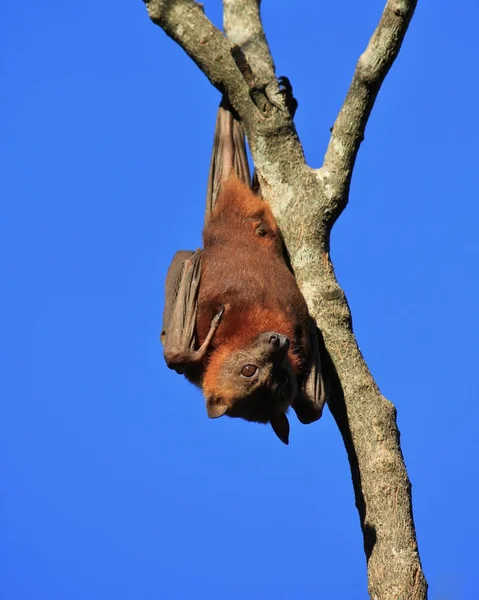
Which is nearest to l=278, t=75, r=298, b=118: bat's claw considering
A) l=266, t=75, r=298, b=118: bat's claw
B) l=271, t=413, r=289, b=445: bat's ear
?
l=266, t=75, r=298, b=118: bat's claw

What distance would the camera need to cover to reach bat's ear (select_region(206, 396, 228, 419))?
25.9 ft

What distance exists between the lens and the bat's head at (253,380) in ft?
25.3

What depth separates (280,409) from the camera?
7988 mm

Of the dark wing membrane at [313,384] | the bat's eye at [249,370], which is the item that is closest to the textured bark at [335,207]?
the dark wing membrane at [313,384]

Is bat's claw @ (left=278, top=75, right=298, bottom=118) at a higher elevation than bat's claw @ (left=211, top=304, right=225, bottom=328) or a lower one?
higher

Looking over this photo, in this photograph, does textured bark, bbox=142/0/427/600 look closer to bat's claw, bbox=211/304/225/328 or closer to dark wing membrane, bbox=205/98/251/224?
dark wing membrane, bbox=205/98/251/224

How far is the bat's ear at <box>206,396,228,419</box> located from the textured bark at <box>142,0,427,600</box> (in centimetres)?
118

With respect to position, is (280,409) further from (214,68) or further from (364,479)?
(214,68)

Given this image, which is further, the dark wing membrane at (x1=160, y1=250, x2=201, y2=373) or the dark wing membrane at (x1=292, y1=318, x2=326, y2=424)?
the dark wing membrane at (x1=160, y1=250, x2=201, y2=373)

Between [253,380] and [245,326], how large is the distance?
60 centimetres

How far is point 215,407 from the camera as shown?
7.96 meters

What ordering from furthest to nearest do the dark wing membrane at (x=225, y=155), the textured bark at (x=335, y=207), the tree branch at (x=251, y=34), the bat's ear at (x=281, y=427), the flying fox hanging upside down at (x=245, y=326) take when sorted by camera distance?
the dark wing membrane at (x=225, y=155)
the bat's ear at (x=281, y=427)
the tree branch at (x=251, y=34)
the flying fox hanging upside down at (x=245, y=326)
the textured bark at (x=335, y=207)

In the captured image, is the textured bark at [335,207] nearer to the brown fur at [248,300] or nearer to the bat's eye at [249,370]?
the brown fur at [248,300]

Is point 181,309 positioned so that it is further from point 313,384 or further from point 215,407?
point 313,384
